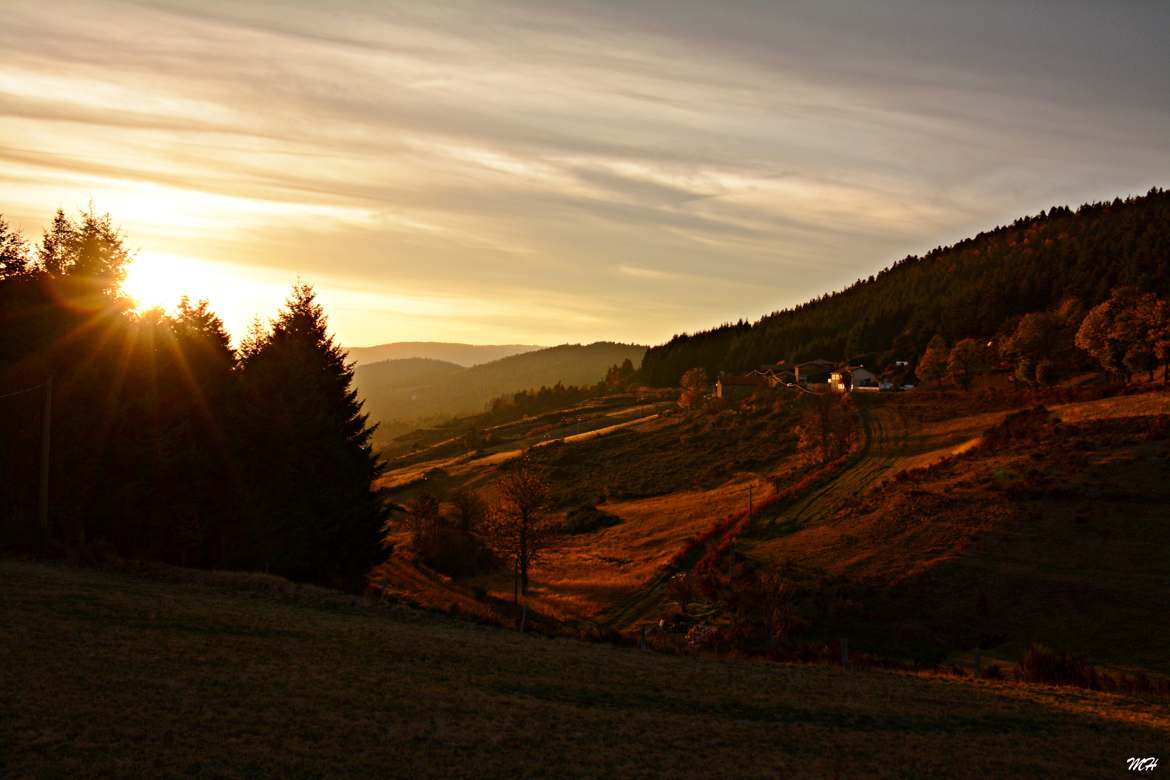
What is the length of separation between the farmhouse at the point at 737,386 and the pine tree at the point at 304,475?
109 m

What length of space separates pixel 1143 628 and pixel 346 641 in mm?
31202

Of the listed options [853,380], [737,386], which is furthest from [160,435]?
[853,380]

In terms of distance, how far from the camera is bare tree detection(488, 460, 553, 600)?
59.0 meters

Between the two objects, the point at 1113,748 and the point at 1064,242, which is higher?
the point at 1064,242

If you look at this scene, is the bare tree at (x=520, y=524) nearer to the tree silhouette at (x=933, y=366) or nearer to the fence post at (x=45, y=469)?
the fence post at (x=45, y=469)

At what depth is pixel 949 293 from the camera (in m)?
197

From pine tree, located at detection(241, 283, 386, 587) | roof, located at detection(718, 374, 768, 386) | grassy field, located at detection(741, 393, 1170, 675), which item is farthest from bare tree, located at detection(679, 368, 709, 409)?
pine tree, located at detection(241, 283, 386, 587)

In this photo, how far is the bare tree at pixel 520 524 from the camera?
5903cm

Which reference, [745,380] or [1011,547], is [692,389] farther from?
[1011,547]

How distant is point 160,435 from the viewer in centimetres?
3722

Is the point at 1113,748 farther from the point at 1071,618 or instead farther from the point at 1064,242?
the point at 1064,242

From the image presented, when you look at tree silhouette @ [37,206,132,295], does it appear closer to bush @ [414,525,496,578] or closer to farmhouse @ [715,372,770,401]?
bush @ [414,525,496,578]

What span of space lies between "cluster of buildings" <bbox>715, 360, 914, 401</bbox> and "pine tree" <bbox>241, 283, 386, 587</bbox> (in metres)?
107

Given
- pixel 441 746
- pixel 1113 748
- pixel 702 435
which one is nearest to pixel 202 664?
pixel 441 746
